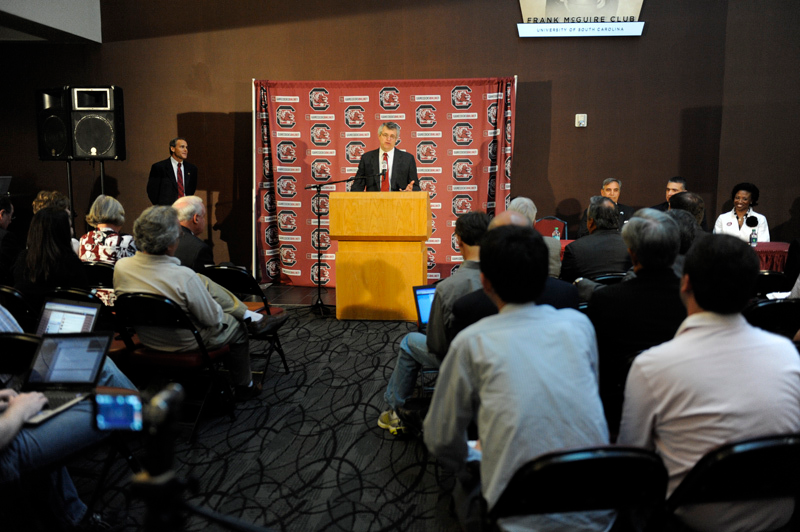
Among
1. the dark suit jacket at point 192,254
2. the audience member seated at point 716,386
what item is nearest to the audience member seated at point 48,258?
the dark suit jacket at point 192,254

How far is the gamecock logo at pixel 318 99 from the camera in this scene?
22.8ft

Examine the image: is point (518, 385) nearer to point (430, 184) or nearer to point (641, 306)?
point (641, 306)

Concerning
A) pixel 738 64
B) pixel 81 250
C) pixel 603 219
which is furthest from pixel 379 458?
pixel 738 64

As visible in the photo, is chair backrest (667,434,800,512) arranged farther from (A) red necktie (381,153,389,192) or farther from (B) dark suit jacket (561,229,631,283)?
(A) red necktie (381,153,389,192)

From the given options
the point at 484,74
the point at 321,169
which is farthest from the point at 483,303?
the point at 484,74

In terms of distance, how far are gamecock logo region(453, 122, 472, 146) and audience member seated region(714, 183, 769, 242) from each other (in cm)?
283


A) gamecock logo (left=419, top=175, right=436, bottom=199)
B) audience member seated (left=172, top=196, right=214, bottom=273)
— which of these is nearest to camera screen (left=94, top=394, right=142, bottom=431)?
audience member seated (left=172, top=196, right=214, bottom=273)

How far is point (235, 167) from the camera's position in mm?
7586

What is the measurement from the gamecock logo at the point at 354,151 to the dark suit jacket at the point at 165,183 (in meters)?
1.92

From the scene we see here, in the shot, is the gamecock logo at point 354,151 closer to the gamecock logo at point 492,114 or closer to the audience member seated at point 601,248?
the gamecock logo at point 492,114

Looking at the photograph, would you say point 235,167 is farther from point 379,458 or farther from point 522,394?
point 522,394

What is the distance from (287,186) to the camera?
7148mm

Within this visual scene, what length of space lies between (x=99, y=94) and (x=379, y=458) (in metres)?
5.64

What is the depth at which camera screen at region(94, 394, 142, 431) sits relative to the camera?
144cm
